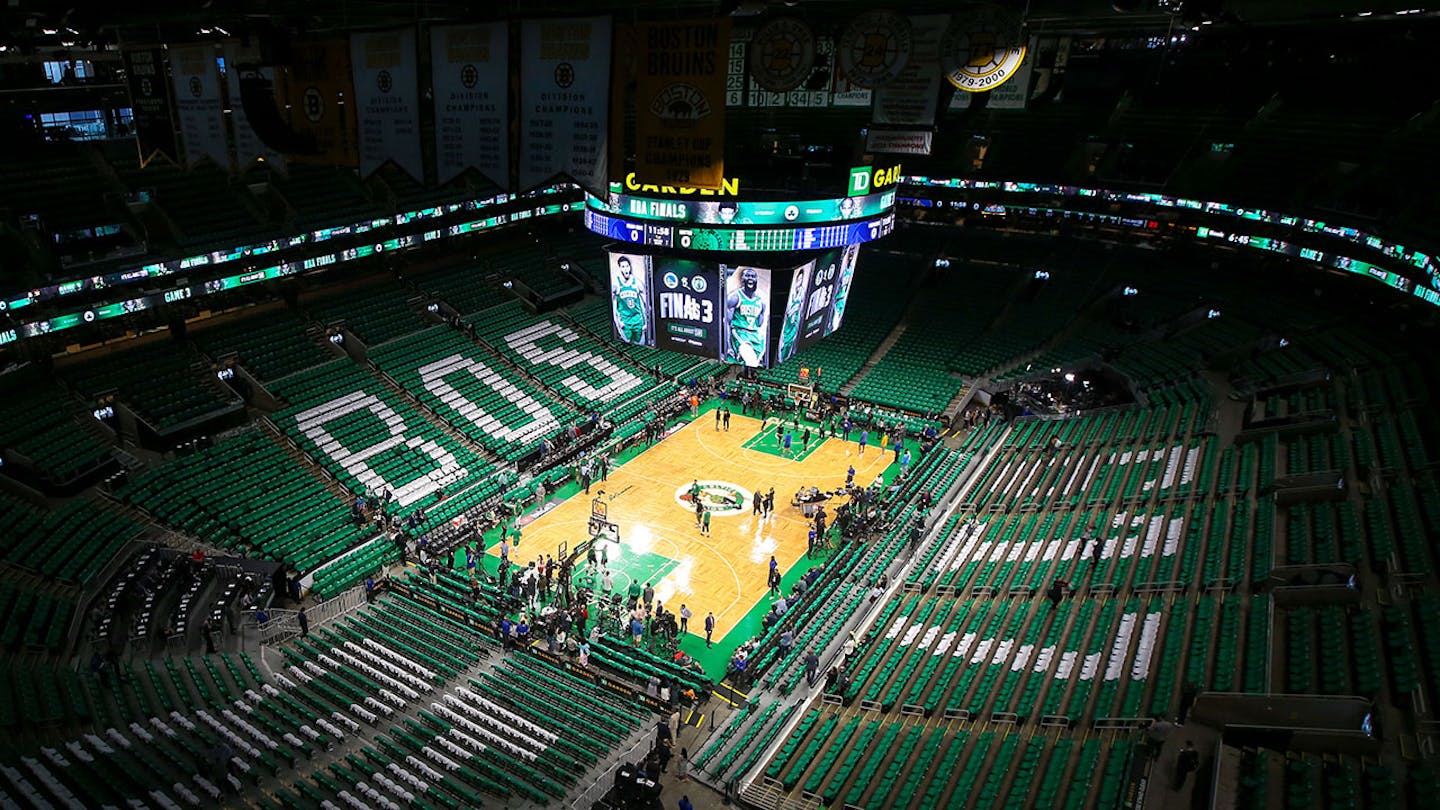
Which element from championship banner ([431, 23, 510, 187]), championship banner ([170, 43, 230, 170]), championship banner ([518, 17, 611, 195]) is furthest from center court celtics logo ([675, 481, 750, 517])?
championship banner ([170, 43, 230, 170])

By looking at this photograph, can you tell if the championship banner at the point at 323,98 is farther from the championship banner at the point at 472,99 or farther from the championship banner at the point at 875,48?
the championship banner at the point at 875,48

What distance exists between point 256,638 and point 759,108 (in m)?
29.6

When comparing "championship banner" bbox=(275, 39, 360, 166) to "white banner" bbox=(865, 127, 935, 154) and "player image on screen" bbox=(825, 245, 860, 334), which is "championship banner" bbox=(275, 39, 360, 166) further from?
"player image on screen" bbox=(825, 245, 860, 334)

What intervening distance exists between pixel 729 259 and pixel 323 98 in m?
9.13

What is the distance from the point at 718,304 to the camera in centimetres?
1988

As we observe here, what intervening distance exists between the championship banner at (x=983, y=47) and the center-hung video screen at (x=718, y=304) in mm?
6520

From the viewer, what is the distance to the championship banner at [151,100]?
14930 millimetres

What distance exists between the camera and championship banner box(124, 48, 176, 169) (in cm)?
1493

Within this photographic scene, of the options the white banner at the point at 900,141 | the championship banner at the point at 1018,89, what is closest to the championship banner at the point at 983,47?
the white banner at the point at 900,141

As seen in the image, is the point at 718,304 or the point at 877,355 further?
the point at 877,355

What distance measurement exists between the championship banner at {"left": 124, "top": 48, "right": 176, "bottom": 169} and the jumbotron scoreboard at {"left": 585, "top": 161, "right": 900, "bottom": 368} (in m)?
8.58

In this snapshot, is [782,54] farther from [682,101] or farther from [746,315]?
[746,315]

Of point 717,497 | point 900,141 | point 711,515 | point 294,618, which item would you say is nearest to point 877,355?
point 717,497

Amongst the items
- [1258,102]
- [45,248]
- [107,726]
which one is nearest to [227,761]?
[107,726]
